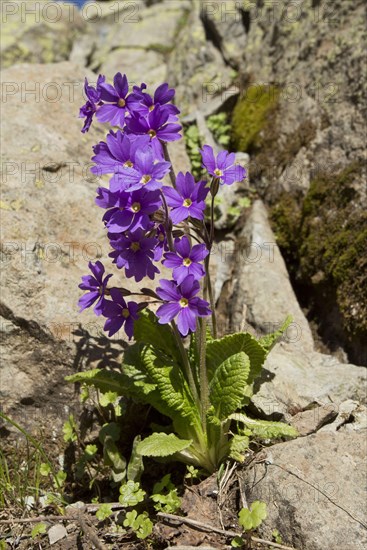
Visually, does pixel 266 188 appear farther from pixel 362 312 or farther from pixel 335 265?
pixel 362 312

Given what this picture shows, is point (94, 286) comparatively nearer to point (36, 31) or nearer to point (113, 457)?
point (113, 457)

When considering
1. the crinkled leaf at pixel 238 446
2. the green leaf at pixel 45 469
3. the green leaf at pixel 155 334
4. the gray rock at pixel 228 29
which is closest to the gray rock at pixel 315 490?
the crinkled leaf at pixel 238 446

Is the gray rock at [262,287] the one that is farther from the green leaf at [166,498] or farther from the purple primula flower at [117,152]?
the purple primula flower at [117,152]

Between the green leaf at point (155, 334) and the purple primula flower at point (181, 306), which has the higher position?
the purple primula flower at point (181, 306)

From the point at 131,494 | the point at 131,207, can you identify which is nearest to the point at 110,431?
the point at 131,494

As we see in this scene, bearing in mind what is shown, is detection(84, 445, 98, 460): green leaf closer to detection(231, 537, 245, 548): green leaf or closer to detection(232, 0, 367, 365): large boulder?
detection(231, 537, 245, 548): green leaf

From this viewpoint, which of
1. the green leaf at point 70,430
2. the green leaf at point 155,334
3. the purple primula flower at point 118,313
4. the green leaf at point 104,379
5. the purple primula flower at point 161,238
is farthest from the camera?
the green leaf at point 70,430
